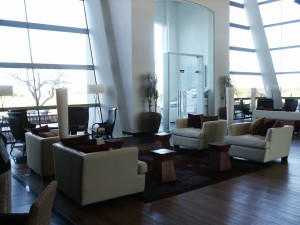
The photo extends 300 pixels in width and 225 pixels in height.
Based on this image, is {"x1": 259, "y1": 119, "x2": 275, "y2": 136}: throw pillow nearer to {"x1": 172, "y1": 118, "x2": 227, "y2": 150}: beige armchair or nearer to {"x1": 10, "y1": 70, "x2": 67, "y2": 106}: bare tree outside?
{"x1": 172, "y1": 118, "x2": 227, "y2": 150}: beige armchair

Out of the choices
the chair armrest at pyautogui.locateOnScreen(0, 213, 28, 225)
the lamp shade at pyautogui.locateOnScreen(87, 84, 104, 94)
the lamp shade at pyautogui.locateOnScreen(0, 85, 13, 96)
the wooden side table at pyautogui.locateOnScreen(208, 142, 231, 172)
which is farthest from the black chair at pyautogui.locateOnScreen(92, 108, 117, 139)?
the chair armrest at pyautogui.locateOnScreen(0, 213, 28, 225)

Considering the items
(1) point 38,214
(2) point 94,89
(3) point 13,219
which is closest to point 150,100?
(2) point 94,89

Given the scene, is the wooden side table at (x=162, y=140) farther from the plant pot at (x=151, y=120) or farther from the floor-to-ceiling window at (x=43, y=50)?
the floor-to-ceiling window at (x=43, y=50)

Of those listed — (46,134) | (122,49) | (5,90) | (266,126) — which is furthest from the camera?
(122,49)

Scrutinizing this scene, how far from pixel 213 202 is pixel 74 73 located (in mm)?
6778

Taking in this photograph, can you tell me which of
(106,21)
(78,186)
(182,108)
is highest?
(106,21)

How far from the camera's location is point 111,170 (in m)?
3.42

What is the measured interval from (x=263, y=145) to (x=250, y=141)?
258 millimetres

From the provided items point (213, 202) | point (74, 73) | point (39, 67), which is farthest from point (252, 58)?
point (213, 202)

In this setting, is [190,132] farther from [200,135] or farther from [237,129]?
[237,129]

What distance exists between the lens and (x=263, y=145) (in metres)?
5.20

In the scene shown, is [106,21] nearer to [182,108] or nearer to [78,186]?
[182,108]

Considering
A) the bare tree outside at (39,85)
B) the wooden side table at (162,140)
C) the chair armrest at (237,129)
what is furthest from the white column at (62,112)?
the bare tree outside at (39,85)

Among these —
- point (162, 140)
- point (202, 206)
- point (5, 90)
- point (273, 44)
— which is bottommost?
point (202, 206)
